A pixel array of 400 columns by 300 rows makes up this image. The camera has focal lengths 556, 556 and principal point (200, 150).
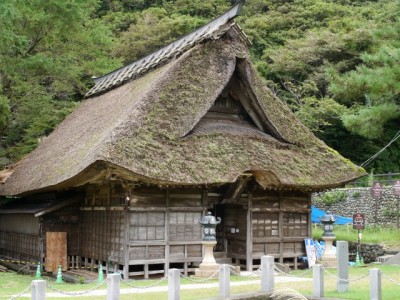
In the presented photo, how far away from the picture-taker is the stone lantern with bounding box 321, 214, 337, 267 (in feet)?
55.4

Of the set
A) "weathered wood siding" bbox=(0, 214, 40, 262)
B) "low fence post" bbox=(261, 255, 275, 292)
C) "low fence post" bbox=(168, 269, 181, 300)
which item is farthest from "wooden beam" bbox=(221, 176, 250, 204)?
"low fence post" bbox=(168, 269, 181, 300)

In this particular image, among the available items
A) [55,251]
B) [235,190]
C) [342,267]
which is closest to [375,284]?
[342,267]

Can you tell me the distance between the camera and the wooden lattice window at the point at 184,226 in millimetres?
16234

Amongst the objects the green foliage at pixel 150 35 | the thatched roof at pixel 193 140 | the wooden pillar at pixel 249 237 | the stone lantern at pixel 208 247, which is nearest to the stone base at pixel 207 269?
the stone lantern at pixel 208 247

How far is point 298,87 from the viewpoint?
36.5 m

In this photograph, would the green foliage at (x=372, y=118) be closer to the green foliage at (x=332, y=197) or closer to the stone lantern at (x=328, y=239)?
the stone lantern at (x=328, y=239)


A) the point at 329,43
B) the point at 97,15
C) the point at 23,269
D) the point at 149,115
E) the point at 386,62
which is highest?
the point at 97,15

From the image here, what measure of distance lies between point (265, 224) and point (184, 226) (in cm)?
292

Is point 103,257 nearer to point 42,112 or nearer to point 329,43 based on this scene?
point 42,112

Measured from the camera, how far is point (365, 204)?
2767 cm

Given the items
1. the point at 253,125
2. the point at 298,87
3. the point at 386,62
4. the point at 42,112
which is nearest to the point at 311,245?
the point at 253,125

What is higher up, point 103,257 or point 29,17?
point 29,17

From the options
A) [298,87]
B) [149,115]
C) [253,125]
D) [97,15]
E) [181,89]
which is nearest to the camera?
[149,115]

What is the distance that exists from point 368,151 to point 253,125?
20175 mm
